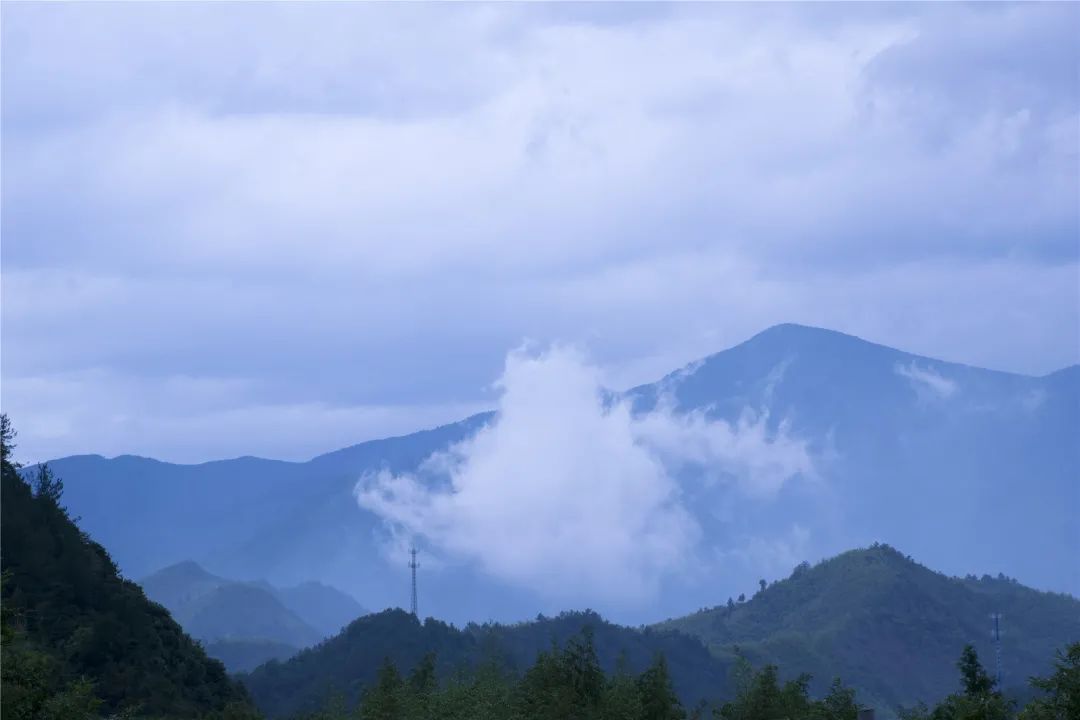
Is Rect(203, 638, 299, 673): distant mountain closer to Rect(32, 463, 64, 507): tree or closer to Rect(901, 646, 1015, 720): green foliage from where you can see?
Rect(32, 463, 64, 507): tree

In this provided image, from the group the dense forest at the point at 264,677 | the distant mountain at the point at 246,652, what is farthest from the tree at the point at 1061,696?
the distant mountain at the point at 246,652

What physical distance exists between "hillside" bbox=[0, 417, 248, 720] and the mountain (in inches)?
1017

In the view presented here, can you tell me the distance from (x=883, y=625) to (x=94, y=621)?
10560 centimetres

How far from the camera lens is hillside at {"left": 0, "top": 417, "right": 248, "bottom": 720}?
5022cm

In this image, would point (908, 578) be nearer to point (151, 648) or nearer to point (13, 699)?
point (151, 648)

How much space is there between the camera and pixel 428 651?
9331 cm

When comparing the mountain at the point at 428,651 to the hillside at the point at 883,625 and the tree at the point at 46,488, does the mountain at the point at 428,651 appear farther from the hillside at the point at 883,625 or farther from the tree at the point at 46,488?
the tree at the point at 46,488

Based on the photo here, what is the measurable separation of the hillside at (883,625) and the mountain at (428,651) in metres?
10.4

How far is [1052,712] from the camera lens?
2364 centimetres

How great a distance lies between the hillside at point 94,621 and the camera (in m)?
50.2

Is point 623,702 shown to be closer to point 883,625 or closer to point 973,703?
point 973,703

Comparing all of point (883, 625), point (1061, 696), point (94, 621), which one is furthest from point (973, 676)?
point (883, 625)

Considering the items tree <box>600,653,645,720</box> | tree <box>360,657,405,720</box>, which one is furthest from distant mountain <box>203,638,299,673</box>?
tree <box>600,653,645,720</box>

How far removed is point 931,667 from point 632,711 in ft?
391
